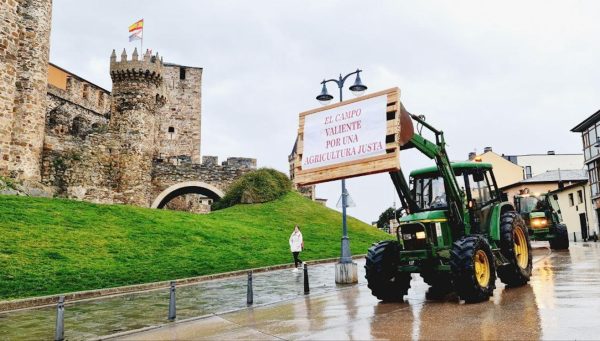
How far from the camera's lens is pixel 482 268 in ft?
30.0

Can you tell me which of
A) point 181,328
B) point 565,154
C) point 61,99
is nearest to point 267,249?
point 181,328

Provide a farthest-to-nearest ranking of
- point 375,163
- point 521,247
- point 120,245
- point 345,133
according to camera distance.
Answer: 1. point 120,245
2. point 521,247
3. point 345,133
4. point 375,163

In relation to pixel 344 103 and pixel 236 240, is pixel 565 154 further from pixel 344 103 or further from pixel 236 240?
pixel 344 103

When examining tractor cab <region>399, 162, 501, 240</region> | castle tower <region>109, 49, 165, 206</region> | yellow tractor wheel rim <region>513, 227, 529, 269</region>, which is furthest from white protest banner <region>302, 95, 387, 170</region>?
castle tower <region>109, 49, 165, 206</region>

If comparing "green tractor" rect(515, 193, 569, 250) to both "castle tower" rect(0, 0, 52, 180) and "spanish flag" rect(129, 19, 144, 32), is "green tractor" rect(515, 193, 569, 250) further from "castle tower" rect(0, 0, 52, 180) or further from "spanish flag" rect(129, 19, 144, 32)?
"spanish flag" rect(129, 19, 144, 32)

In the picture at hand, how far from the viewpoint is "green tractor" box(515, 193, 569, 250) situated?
71.5ft

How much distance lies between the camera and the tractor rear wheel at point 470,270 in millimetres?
8352

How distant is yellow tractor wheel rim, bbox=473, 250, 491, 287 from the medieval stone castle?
24847 millimetres

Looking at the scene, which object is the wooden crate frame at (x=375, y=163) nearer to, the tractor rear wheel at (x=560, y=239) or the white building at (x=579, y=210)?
the tractor rear wheel at (x=560, y=239)

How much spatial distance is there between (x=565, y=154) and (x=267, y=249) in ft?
228

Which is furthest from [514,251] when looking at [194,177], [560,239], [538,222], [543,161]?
[543,161]

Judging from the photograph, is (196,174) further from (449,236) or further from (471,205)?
(449,236)

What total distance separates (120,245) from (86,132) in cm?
1970

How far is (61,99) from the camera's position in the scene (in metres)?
46.2
